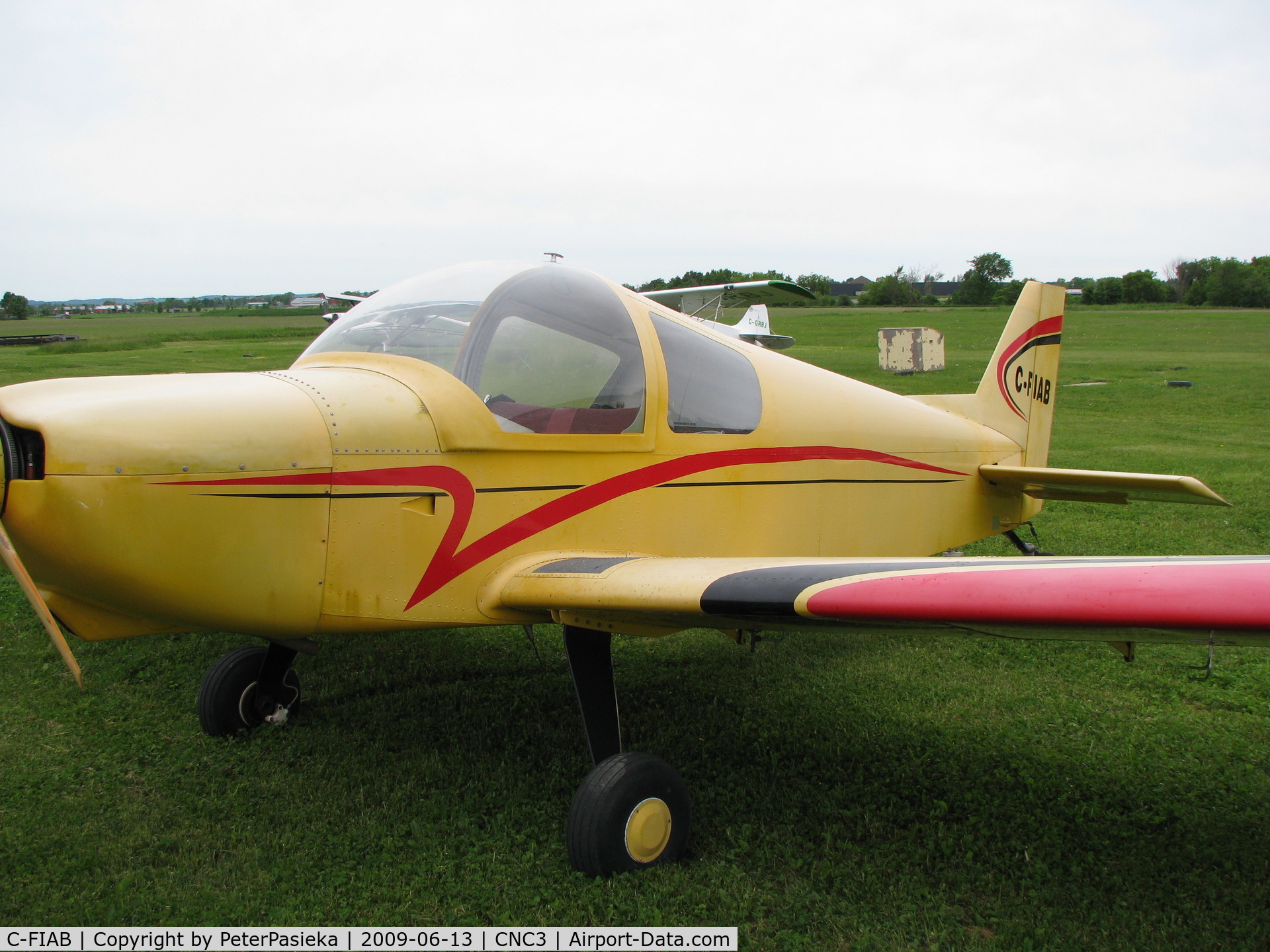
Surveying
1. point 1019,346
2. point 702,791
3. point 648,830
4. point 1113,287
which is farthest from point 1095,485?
point 1113,287

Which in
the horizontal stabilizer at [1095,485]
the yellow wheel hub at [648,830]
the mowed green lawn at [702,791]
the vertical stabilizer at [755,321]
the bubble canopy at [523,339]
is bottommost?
the mowed green lawn at [702,791]

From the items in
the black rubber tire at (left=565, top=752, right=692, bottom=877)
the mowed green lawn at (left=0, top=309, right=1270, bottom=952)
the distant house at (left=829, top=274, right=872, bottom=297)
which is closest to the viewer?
the mowed green lawn at (left=0, top=309, right=1270, bottom=952)

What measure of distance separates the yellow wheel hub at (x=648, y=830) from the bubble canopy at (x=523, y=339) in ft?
4.65

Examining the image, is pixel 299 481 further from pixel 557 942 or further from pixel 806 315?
pixel 806 315

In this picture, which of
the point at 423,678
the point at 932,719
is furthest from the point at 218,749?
the point at 932,719

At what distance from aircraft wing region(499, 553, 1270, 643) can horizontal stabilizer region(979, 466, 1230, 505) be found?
83.2 inches

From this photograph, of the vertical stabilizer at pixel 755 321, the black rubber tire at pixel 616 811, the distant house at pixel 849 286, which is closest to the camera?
the black rubber tire at pixel 616 811

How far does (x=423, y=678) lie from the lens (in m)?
4.71

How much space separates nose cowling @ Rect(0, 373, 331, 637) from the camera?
247cm

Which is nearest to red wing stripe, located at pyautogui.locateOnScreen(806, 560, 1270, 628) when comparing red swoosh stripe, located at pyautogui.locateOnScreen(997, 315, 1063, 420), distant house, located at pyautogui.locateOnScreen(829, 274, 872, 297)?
red swoosh stripe, located at pyautogui.locateOnScreen(997, 315, 1063, 420)

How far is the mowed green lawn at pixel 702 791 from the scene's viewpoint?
2826 millimetres

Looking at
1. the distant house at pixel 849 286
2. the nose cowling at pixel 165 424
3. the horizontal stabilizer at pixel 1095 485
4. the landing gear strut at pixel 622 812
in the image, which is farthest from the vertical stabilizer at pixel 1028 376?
the distant house at pixel 849 286

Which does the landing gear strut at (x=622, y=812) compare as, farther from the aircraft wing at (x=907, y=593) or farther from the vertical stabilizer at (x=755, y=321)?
the vertical stabilizer at (x=755, y=321)

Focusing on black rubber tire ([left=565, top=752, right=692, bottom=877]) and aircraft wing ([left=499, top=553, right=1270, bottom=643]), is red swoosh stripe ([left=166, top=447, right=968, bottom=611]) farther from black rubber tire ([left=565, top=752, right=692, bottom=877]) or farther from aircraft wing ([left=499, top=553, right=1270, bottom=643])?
black rubber tire ([left=565, top=752, right=692, bottom=877])
